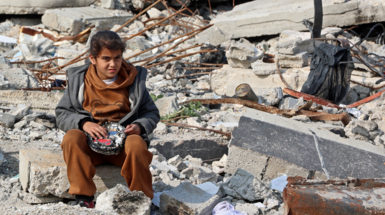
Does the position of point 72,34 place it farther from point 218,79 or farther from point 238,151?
point 238,151

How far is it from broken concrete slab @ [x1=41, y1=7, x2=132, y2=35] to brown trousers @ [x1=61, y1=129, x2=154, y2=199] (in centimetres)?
816

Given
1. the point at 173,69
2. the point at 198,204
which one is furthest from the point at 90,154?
the point at 173,69

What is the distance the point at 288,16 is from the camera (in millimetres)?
8508

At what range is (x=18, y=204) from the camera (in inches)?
107

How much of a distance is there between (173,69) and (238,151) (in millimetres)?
4360

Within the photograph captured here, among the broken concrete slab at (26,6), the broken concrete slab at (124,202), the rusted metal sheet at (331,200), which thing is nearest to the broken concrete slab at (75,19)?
the broken concrete slab at (26,6)

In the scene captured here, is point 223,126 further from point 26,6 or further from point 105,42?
point 26,6

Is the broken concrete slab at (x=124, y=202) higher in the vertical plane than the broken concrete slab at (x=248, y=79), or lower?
higher

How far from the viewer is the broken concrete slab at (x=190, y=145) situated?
14.3 ft

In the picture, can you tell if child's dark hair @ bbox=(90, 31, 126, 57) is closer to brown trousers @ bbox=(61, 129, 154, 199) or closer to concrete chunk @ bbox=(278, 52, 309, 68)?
brown trousers @ bbox=(61, 129, 154, 199)

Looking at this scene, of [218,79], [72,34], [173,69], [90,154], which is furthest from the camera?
[72,34]

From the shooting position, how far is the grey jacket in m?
2.74

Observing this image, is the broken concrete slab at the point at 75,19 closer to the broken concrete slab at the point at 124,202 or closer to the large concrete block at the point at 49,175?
the large concrete block at the point at 49,175

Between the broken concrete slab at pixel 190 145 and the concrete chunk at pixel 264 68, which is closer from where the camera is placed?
the broken concrete slab at pixel 190 145
